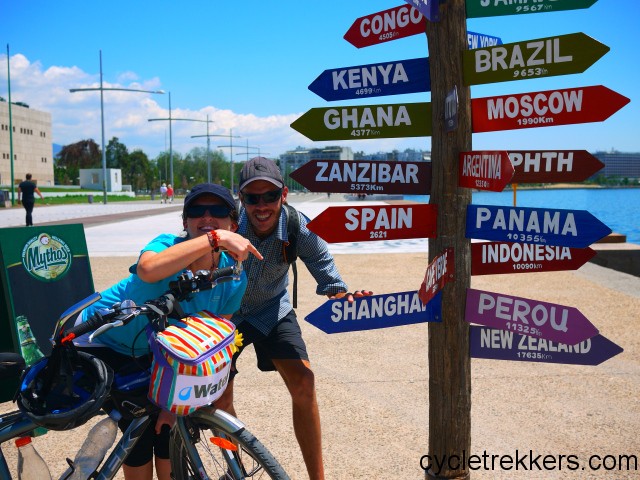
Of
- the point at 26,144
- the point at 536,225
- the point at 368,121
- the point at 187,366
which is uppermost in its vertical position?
the point at 26,144

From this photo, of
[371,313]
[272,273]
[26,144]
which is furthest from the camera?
[26,144]

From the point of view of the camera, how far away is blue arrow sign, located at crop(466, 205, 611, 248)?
94.9 inches

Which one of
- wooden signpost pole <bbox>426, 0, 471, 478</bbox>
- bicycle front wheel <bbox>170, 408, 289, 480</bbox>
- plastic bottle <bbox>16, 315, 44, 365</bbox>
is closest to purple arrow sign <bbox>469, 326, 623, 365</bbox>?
wooden signpost pole <bbox>426, 0, 471, 478</bbox>

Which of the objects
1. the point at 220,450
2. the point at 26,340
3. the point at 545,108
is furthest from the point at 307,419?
the point at 26,340

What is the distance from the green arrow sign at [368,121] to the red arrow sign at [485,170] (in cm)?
28

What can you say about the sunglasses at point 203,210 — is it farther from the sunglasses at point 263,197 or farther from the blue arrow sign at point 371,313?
the blue arrow sign at point 371,313

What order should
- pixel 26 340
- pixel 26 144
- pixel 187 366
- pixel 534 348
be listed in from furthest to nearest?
pixel 26 144 < pixel 26 340 < pixel 534 348 < pixel 187 366

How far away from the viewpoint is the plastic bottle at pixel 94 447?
89.3 inches

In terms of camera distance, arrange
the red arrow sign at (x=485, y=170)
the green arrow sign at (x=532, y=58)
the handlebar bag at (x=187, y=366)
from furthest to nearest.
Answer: the green arrow sign at (x=532, y=58), the red arrow sign at (x=485, y=170), the handlebar bag at (x=187, y=366)

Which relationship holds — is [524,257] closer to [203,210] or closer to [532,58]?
[532,58]

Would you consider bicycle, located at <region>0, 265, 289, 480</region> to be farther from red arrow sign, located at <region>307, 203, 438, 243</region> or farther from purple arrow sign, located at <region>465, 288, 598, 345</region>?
purple arrow sign, located at <region>465, 288, 598, 345</region>

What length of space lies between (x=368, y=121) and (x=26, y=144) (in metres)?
94.8

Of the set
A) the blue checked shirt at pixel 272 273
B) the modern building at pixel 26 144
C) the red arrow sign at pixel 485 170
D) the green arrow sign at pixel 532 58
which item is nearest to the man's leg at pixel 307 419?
the blue checked shirt at pixel 272 273

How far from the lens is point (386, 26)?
9.69ft
